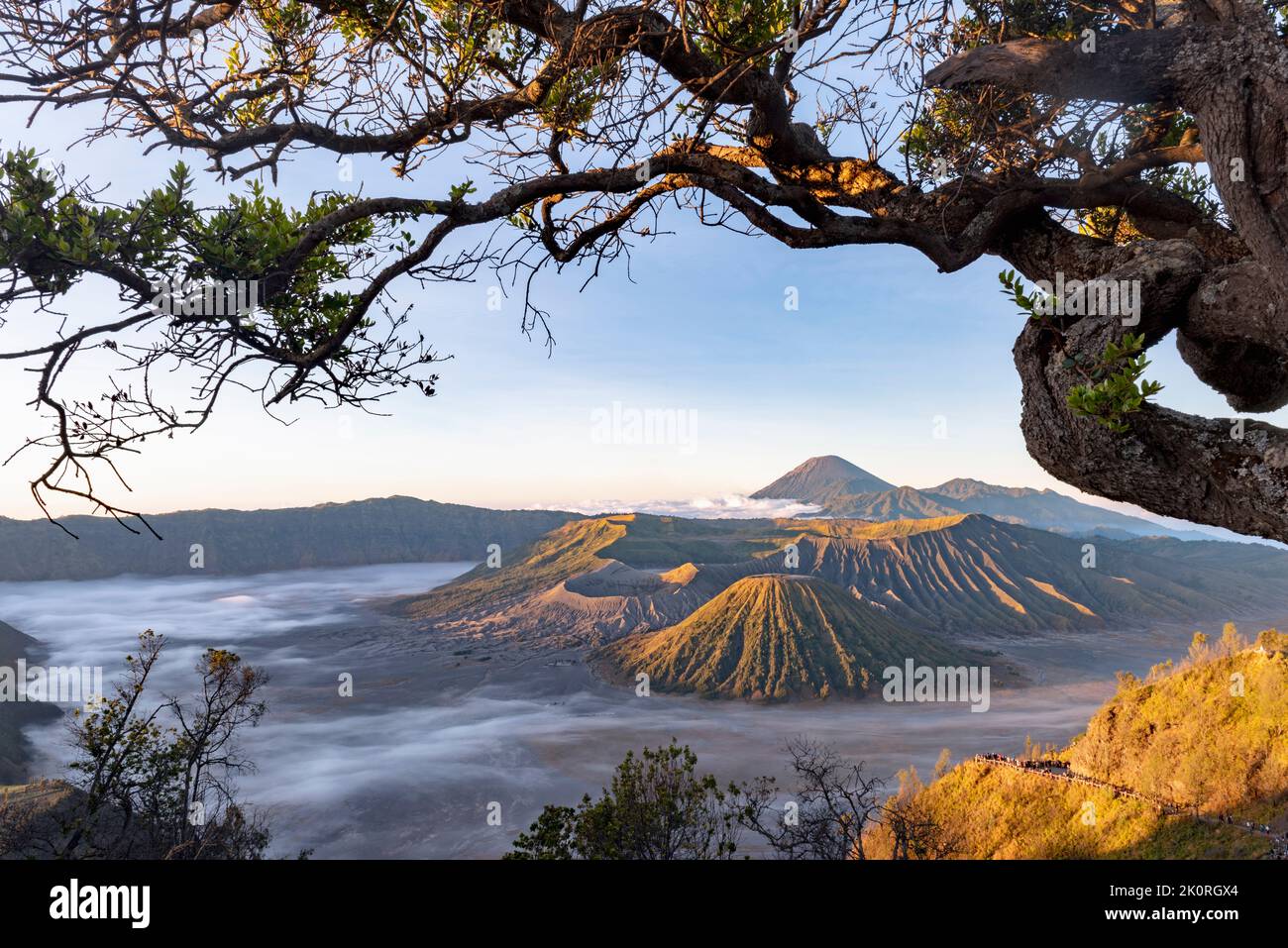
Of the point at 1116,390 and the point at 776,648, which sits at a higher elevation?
the point at 1116,390

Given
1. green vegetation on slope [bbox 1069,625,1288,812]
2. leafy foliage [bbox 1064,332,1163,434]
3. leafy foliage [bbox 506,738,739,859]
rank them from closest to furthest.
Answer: leafy foliage [bbox 1064,332,1163,434] → leafy foliage [bbox 506,738,739,859] → green vegetation on slope [bbox 1069,625,1288,812]

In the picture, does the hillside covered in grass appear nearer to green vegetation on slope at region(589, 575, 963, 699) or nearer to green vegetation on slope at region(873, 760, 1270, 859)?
green vegetation on slope at region(873, 760, 1270, 859)

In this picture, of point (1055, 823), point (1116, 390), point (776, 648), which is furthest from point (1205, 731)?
point (776, 648)

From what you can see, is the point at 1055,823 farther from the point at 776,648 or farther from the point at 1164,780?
the point at 776,648

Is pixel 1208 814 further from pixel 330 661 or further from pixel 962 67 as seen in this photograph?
pixel 330 661

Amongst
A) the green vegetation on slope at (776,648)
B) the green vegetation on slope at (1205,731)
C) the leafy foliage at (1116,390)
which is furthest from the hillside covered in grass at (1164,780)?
the green vegetation on slope at (776,648)

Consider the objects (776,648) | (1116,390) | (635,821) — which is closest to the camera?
(1116,390)

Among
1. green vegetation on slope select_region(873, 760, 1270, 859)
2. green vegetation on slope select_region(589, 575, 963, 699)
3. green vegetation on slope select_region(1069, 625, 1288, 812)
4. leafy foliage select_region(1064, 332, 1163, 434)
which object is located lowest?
green vegetation on slope select_region(589, 575, 963, 699)

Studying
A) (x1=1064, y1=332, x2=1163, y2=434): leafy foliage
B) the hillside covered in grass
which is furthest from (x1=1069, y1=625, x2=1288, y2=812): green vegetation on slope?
(x1=1064, y1=332, x2=1163, y2=434): leafy foliage

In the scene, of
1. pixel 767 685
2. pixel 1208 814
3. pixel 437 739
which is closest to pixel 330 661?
pixel 437 739
